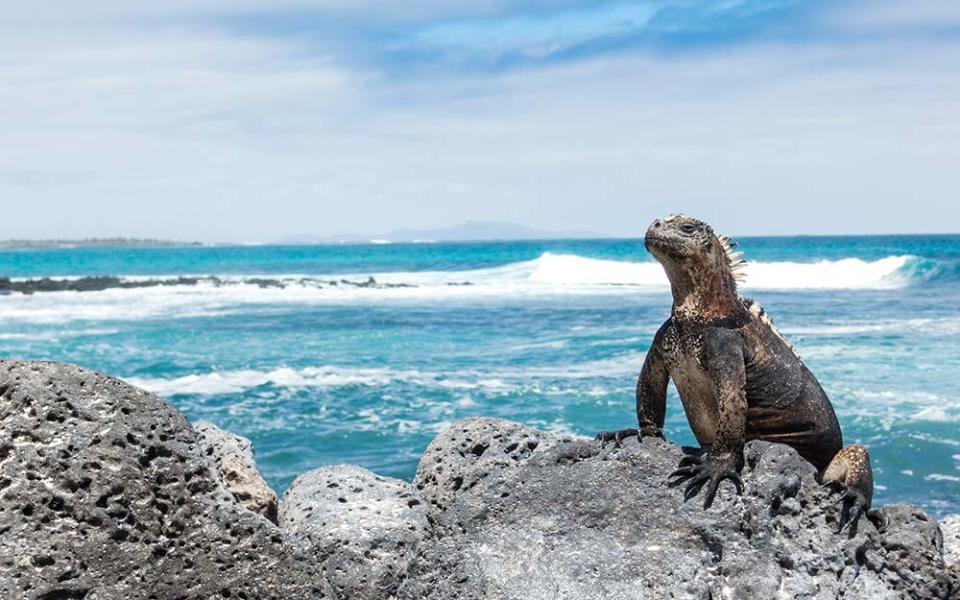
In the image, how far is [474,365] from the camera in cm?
1722

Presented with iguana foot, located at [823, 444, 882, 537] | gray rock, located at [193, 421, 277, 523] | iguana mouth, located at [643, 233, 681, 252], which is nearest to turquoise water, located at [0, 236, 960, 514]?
gray rock, located at [193, 421, 277, 523]

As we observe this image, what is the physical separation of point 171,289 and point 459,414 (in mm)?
33054

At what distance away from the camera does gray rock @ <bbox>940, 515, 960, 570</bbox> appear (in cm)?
427

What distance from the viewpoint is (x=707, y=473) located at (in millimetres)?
3803

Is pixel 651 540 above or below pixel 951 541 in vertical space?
above

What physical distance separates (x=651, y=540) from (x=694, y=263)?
103cm

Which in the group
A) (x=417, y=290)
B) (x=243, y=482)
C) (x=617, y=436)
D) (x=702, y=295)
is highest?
(x=702, y=295)

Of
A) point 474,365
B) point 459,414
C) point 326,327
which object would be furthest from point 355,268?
point 459,414

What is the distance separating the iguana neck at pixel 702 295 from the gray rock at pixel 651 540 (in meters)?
0.49

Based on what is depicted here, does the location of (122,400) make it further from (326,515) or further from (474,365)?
(474,365)

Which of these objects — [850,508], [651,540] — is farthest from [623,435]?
[850,508]

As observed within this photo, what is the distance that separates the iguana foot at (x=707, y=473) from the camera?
379 centimetres

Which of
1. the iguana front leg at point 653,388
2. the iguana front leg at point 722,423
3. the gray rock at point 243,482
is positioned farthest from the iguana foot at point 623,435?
the gray rock at point 243,482

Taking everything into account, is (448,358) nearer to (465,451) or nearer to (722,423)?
(465,451)
